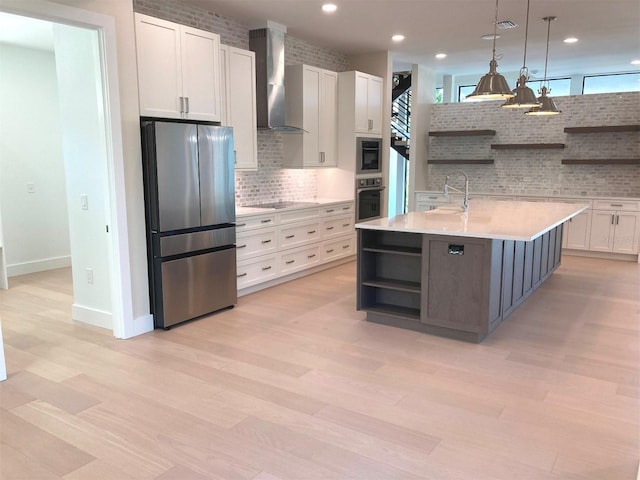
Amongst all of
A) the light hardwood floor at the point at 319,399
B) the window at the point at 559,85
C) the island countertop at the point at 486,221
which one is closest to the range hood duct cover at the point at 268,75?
the island countertop at the point at 486,221

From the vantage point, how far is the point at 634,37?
646 cm

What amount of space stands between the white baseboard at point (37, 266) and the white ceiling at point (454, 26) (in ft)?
12.9

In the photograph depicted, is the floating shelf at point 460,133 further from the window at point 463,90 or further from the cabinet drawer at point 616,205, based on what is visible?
the window at point 463,90

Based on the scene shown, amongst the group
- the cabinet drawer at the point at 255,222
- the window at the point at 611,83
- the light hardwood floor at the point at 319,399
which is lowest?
the light hardwood floor at the point at 319,399

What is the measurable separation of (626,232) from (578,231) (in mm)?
617

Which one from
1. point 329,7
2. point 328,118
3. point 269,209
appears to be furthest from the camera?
point 328,118

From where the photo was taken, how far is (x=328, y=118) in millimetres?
6727

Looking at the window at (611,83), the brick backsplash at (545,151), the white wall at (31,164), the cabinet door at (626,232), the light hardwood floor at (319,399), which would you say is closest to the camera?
the light hardwood floor at (319,399)

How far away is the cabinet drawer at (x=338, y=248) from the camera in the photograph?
6.50 m

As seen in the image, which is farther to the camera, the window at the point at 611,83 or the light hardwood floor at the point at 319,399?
the window at the point at 611,83

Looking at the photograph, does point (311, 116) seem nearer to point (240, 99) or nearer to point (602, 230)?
point (240, 99)

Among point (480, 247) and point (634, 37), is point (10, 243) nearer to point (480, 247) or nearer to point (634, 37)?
point (480, 247)

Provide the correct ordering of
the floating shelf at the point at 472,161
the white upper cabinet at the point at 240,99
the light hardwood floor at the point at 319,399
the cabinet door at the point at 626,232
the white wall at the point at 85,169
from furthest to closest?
the floating shelf at the point at 472,161 < the cabinet door at the point at 626,232 < the white upper cabinet at the point at 240,99 < the white wall at the point at 85,169 < the light hardwood floor at the point at 319,399

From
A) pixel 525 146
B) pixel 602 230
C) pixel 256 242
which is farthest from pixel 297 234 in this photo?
pixel 602 230
